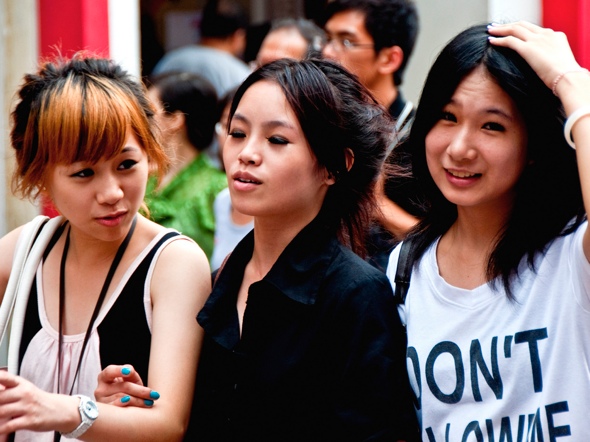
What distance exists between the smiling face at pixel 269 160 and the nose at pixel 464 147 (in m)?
0.45

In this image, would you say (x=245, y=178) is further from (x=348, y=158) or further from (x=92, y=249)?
(x=92, y=249)

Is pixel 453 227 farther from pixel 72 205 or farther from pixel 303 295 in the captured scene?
pixel 72 205

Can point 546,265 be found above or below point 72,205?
below

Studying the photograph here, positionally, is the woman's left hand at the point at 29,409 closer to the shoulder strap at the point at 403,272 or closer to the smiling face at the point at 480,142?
the shoulder strap at the point at 403,272

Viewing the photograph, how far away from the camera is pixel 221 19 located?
→ 6969mm

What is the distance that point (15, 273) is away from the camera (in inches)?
116

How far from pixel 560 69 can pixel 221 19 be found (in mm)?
4879

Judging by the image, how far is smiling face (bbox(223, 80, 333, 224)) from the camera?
268 centimetres

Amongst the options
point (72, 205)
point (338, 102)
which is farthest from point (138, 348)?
point (338, 102)

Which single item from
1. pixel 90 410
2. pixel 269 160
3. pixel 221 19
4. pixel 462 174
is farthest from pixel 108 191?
pixel 221 19

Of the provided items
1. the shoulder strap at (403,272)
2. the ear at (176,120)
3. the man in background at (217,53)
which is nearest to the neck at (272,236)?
the shoulder strap at (403,272)

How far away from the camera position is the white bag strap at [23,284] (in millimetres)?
2879

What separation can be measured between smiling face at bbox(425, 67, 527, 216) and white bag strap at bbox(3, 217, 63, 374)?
1259 mm

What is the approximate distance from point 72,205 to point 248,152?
571 millimetres
